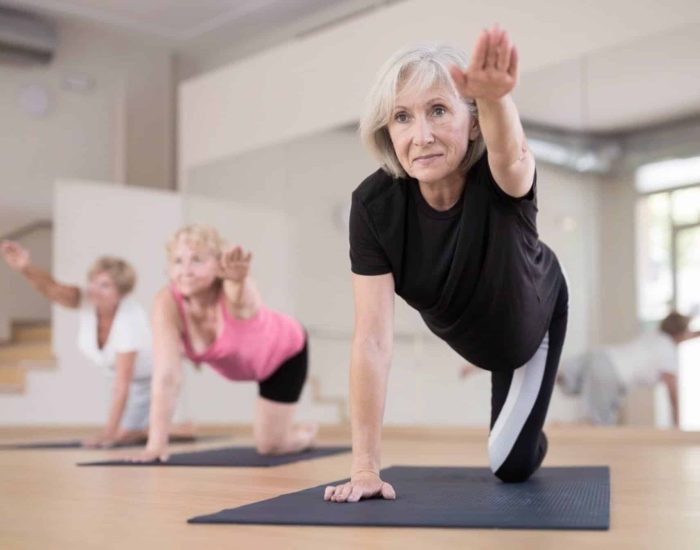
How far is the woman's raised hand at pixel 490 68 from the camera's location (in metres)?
1.53

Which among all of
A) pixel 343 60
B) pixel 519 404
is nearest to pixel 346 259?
pixel 343 60

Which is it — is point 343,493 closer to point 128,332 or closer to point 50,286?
point 128,332

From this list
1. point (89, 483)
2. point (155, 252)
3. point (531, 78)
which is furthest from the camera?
point (155, 252)

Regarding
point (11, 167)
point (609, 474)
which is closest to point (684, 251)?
point (609, 474)

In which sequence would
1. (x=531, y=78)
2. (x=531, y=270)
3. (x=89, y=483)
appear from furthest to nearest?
(x=531, y=78) → (x=89, y=483) → (x=531, y=270)

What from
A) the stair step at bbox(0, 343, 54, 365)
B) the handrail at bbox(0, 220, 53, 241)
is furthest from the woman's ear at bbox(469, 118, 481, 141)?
the handrail at bbox(0, 220, 53, 241)

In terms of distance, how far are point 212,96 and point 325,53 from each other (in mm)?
1207

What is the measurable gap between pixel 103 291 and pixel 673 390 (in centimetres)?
266

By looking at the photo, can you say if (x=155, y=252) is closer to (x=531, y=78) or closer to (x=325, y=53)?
(x=325, y=53)

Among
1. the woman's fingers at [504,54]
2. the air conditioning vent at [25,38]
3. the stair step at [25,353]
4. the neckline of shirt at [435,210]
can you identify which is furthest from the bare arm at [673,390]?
the air conditioning vent at [25,38]

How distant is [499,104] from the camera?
5.40ft

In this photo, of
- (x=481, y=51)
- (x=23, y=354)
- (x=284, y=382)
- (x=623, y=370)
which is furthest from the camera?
(x=23, y=354)

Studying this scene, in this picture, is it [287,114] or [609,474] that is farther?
[287,114]

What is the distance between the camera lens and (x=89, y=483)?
257 centimetres
